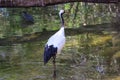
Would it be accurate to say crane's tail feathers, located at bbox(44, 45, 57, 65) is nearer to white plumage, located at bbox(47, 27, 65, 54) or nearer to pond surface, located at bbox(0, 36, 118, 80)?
white plumage, located at bbox(47, 27, 65, 54)

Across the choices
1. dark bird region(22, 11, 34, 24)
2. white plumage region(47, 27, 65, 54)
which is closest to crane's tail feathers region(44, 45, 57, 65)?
white plumage region(47, 27, 65, 54)

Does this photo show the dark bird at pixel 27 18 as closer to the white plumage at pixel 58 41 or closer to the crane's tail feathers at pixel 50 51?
the white plumage at pixel 58 41

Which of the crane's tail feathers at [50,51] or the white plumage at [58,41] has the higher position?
the white plumage at [58,41]

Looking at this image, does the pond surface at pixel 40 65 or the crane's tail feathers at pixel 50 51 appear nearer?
the pond surface at pixel 40 65

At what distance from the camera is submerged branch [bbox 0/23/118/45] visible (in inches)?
357

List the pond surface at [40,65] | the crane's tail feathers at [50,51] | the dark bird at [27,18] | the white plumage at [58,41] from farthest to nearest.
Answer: the dark bird at [27,18], the white plumage at [58,41], the crane's tail feathers at [50,51], the pond surface at [40,65]

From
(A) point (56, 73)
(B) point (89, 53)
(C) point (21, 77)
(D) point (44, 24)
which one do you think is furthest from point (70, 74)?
(D) point (44, 24)

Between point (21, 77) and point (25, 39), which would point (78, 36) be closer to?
point (25, 39)

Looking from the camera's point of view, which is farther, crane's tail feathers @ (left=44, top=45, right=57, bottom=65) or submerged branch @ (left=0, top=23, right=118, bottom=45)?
submerged branch @ (left=0, top=23, right=118, bottom=45)

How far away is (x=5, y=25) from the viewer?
37.7ft

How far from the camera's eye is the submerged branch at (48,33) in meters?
9.07

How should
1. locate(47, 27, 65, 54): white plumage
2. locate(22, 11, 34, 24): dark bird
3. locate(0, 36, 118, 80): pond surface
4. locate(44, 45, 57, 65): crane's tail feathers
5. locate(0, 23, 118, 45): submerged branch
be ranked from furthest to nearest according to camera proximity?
locate(22, 11, 34, 24): dark bird → locate(0, 23, 118, 45): submerged branch → locate(47, 27, 65, 54): white plumage → locate(44, 45, 57, 65): crane's tail feathers → locate(0, 36, 118, 80): pond surface

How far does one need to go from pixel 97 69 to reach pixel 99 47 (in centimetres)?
156

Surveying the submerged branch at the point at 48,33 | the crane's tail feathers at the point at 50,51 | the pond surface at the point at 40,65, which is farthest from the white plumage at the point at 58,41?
the submerged branch at the point at 48,33
